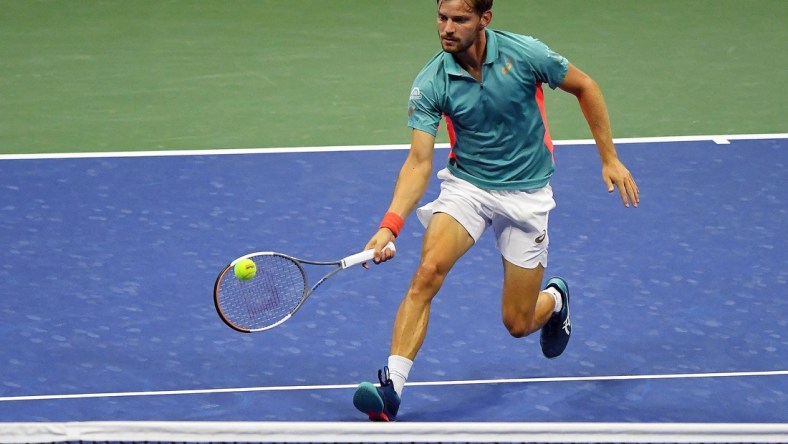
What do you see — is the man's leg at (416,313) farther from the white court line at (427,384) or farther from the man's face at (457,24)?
the man's face at (457,24)

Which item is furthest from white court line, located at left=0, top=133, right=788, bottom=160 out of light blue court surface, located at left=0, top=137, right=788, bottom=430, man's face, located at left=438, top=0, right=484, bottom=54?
man's face, located at left=438, top=0, right=484, bottom=54

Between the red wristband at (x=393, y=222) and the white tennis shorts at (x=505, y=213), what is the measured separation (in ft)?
1.34

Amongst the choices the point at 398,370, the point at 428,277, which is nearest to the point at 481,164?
the point at 428,277

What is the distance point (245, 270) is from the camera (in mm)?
5816

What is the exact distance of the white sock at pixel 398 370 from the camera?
5.92 metres

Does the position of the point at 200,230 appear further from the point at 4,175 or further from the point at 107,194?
the point at 4,175

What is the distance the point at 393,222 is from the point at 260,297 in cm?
72

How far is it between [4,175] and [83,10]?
517 cm

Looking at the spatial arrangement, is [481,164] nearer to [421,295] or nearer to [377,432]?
[421,295]

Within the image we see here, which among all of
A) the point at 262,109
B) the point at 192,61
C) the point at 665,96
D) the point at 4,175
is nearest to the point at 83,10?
the point at 192,61

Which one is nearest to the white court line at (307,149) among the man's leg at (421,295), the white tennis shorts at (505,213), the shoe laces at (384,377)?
the white tennis shorts at (505,213)

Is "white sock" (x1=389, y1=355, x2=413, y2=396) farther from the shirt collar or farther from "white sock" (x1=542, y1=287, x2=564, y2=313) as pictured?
the shirt collar

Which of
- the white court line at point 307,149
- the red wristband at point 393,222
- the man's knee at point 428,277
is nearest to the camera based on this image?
the red wristband at point 393,222

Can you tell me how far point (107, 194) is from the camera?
912 cm
